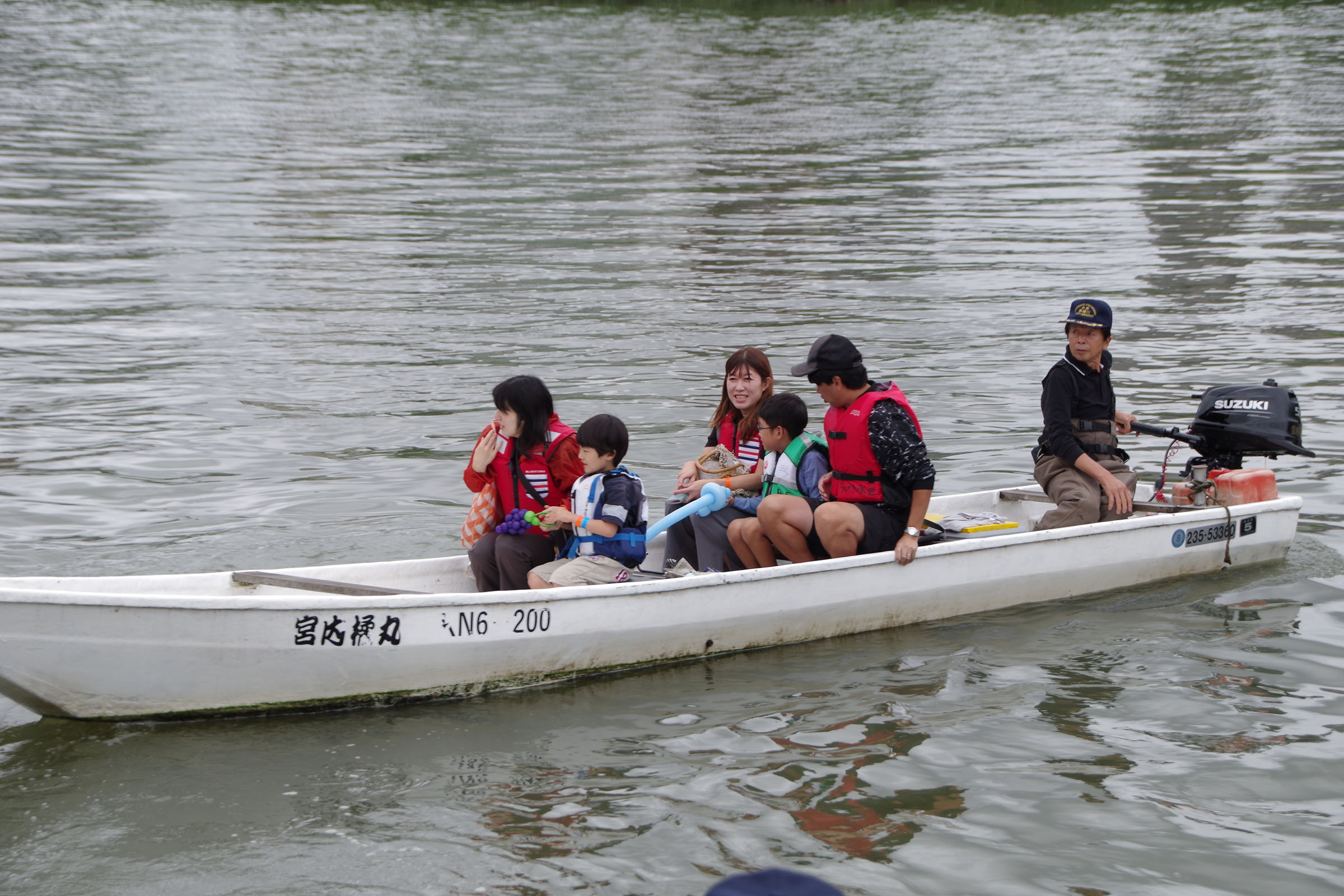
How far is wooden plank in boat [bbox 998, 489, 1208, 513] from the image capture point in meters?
8.11

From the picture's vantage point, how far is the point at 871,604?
281 inches

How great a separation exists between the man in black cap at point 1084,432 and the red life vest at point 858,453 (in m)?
1.08

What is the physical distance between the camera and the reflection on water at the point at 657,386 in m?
5.26

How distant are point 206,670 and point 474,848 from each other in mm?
1549

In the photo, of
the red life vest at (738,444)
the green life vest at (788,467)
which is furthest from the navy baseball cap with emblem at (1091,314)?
the red life vest at (738,444)

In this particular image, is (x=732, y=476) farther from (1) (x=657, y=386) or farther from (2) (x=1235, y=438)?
(1) (x=657, y=386)

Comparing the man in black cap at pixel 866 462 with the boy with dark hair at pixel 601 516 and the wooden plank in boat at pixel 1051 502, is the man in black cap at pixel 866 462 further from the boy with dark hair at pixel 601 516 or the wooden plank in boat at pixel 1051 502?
the wooden plank in boat at pixel 1051 502

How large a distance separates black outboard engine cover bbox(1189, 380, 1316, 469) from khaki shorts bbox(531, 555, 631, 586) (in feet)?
12.0

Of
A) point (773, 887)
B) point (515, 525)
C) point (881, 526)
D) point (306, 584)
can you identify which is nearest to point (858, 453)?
point (881, 526)

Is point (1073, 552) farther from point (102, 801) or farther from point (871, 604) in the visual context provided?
point (102, 801)

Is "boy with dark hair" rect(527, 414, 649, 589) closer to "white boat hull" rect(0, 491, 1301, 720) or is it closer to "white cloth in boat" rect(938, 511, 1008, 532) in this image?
"white boat hull" rect(0, 491, 1301, 720)

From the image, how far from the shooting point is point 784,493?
7.20 metres

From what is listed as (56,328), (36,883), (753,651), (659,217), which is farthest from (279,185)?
(36,883)

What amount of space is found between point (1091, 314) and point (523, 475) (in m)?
3.08
